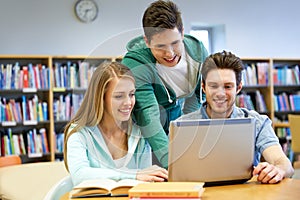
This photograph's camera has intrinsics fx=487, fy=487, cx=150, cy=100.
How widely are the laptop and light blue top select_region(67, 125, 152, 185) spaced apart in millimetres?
207

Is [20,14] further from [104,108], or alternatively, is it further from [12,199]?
[104,108]

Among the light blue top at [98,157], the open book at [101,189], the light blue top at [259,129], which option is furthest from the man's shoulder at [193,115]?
the open book at [101,189]

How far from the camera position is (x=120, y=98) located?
1.81 metres

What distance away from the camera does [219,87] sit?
6.73 ft

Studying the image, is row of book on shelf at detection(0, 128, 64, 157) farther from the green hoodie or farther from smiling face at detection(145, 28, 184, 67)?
smiling face at detection(145, 28, 184, 67)

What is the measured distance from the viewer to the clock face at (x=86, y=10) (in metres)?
6.00

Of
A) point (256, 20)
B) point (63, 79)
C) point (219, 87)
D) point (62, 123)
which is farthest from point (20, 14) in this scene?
point (219, 87)

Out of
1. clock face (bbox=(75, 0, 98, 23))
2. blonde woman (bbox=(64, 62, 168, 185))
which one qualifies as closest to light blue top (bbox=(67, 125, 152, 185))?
blonde woman (bbox=(64, 62, 168, 185))

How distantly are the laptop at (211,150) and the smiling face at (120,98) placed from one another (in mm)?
331

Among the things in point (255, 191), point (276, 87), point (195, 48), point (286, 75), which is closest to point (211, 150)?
point (255, 191)

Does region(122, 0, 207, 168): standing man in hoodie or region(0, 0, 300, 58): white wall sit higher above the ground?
region(0, 0, 300, 58): white wall

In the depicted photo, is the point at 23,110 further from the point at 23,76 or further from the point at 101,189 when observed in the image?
the point at 101,189

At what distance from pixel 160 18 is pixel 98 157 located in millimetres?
561

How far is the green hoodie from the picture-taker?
1.83 metres
